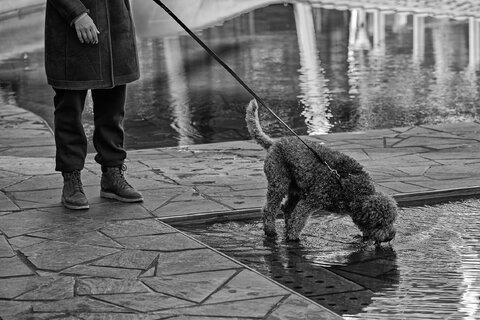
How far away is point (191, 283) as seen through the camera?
15.8ft

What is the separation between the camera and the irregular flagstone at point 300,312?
4348 millimetres

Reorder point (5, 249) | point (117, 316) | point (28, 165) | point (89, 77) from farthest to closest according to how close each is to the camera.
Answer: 1. point (28, 165)
2. point (89, 77)
3. point (5, 249)
4. point (117, 316)

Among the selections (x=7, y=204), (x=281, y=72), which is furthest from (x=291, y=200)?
(x=281, y=72)

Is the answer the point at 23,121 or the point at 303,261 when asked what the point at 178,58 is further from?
the point at 303,261

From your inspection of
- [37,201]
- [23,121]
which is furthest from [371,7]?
[37,201]

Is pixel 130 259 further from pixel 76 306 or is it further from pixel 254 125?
pixel 254 125

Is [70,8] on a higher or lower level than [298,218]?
higher

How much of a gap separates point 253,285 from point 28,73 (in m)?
9.36

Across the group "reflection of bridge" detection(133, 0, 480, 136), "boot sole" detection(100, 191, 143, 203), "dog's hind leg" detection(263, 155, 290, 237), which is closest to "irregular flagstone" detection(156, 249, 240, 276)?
"dog's hind leg" detection(263, 155, 290, 237)

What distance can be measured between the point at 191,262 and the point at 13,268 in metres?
0.86

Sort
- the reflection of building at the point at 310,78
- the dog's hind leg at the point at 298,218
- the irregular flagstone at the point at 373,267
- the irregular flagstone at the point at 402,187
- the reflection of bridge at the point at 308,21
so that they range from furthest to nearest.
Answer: the reflection of bridge at the point at 308,21, the reflection of building at the point at 310,78, the irregular flagstone at the point at 402,187, the dog's hind leg at the point at 298,218, the irregular flagstone at the point at 373,267

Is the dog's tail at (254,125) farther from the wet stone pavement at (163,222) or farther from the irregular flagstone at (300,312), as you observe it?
the irregular flagstone at (300,312)

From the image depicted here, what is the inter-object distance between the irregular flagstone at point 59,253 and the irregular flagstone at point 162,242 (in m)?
0.16

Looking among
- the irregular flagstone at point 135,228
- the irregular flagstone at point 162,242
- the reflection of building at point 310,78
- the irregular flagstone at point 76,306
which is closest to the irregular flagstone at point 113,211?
the irregular flagstone at point 135,228
